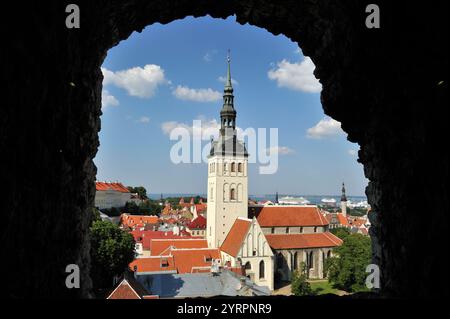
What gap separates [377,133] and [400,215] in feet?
3.61

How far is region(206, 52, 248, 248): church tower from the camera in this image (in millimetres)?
A: 38188

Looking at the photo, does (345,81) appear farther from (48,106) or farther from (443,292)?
(48,106)

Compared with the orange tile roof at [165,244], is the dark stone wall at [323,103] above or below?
above

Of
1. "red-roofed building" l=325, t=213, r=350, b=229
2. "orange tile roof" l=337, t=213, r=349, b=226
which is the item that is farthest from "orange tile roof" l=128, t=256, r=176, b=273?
"orange tile roof" l=337, t=213, r=349, b=226

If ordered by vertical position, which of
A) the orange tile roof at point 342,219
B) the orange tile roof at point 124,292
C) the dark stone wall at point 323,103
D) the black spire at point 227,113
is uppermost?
the black spire at point 227,113

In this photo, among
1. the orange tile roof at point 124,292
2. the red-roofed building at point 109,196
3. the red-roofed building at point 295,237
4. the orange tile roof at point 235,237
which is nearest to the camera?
the orange tile roof at point 124,292

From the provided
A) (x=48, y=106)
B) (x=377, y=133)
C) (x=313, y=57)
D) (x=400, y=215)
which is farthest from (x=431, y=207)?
(x=48, y=106)

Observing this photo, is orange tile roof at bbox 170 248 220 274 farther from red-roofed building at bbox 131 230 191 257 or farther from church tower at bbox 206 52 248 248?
red-roofed building at bbox 131 230 191 257

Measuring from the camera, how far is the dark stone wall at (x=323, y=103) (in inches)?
120

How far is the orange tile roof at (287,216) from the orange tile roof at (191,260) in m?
10.2

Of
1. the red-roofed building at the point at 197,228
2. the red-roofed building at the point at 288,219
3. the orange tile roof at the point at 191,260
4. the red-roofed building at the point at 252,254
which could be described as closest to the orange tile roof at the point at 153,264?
the orange tile roof at the point at 191,260

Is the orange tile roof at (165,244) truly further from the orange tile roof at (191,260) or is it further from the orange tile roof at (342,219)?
the orange tile roof at (342,219)

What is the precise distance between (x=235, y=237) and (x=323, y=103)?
103 ft

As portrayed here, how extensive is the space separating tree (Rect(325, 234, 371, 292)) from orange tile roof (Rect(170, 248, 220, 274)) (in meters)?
11.7
